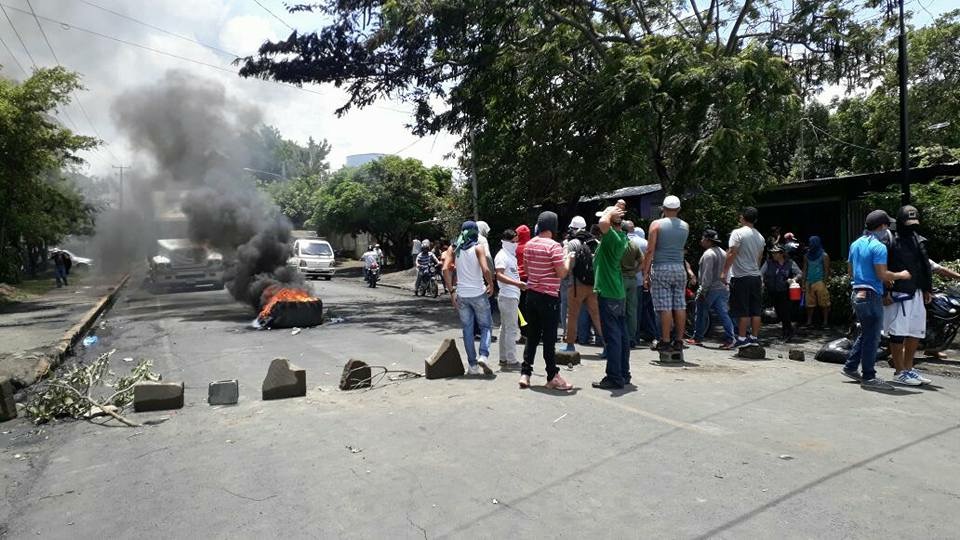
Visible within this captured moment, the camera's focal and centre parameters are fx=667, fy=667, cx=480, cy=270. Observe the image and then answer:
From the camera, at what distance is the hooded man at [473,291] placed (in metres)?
7.07

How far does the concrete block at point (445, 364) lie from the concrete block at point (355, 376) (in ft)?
2.12

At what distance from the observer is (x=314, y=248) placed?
97.9 feet

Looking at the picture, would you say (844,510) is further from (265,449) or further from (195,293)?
(195,293)

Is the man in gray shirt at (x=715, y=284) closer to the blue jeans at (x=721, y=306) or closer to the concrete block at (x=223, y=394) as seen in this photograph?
the blue jeans at (x=721, y=306)

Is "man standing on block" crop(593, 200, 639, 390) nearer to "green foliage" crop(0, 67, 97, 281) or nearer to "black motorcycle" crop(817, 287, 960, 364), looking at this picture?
"black motorcycle" crop(817, 287, 960, 364)

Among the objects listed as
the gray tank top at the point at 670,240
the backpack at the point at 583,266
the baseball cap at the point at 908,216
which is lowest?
the backpack at the point at 583,266

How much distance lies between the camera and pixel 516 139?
1611 centimetres

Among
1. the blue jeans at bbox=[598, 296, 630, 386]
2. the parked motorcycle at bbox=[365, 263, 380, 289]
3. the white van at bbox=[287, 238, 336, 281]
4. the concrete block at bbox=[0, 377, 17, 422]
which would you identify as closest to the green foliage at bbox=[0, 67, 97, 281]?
the white van at bbox=[287, 238, 336, 281]

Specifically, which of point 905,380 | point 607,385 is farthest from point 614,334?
point 905,380

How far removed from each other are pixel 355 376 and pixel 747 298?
16.0 feet

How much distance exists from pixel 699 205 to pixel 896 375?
6948 millimetres

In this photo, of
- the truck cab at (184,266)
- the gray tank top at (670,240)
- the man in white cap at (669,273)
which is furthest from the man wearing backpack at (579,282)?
the truck cab at (184,266)

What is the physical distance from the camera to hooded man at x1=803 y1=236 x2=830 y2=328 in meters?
10.4

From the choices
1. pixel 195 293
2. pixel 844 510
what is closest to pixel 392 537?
pixel 844 510
